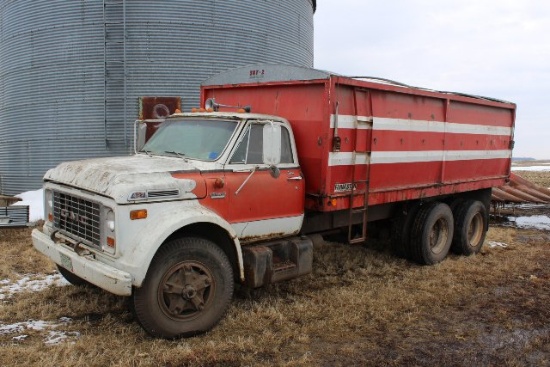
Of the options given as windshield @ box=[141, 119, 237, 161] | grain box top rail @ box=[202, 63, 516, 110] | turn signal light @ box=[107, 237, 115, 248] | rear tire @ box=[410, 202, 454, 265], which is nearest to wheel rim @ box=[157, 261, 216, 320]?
turn signal light @ box=[107, 237, 115, 248]

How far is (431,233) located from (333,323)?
334 cm

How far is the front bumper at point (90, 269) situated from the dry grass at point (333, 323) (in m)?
0.58

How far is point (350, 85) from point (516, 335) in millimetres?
3270

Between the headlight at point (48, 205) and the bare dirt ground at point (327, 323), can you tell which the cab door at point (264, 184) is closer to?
the bare dirt ground at point (327, 323)

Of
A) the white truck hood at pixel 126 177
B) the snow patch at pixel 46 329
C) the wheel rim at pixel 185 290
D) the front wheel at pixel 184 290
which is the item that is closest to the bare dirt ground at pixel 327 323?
the snow patch at pixel 46 329

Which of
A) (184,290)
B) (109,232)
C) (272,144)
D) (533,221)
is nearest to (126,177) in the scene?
(109,232)

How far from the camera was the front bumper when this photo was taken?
162 inches

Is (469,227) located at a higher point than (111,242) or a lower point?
lower

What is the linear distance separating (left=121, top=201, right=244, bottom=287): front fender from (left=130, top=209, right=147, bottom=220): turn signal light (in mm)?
55

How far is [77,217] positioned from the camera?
4734mm

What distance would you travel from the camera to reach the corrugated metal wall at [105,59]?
A: 11922mm

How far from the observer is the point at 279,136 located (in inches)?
217

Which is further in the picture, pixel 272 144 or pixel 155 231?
pixel 272 144

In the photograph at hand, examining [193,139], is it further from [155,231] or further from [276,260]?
[276,260]
